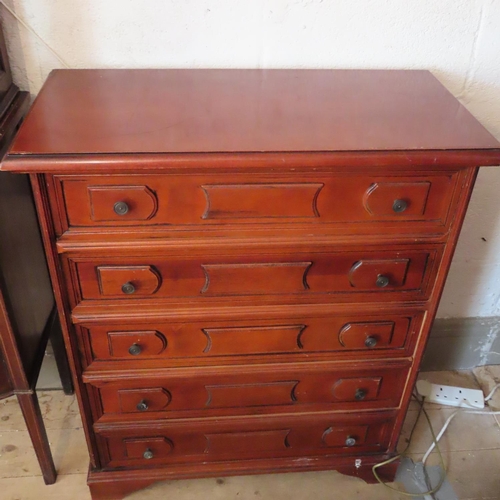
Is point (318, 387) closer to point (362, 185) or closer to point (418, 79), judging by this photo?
point (362, 185)

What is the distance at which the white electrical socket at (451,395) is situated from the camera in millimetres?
1808

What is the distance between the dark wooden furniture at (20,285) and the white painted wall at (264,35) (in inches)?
5.0

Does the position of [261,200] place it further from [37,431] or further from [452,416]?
[452,416]

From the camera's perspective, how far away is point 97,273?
1.07 meters

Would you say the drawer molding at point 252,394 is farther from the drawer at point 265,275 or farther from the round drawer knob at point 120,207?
the round drawer knob at point 120,207

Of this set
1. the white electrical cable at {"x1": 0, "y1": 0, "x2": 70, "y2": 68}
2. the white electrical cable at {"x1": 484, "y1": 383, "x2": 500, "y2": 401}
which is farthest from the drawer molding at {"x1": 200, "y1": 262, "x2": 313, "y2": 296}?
the white electrical cable at {"x1": 484, "y1": 383, "x2": 500, "y2": 401}

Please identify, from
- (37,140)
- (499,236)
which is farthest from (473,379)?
(37,140)

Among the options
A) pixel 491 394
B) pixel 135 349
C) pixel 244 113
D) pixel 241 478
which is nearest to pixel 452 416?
pixel 491 394

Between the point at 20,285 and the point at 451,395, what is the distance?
1417 mm

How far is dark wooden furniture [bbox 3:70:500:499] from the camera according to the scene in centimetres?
96

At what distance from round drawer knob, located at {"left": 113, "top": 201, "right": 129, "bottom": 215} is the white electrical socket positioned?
1301 mm

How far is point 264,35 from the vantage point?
4.23 ft

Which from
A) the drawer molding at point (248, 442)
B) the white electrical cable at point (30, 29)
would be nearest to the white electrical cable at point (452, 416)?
the drawer molding at point (248, 442)

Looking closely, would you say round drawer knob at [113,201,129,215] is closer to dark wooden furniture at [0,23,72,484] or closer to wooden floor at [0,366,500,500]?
dark wooden furniture at [0,23,72,484]
